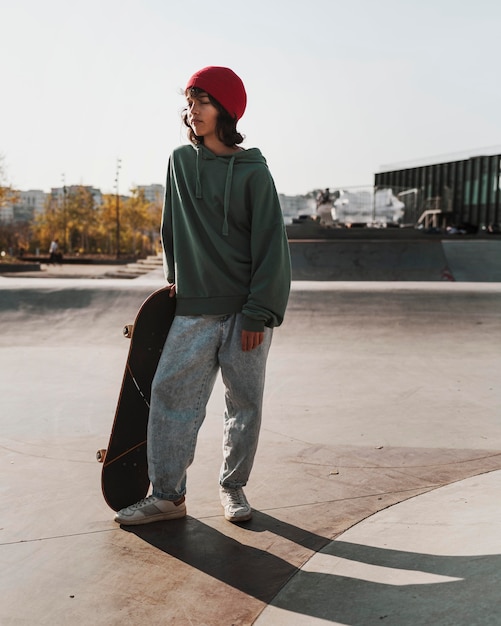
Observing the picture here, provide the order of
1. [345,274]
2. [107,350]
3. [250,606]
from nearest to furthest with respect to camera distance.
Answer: [250,606]
[107,350]
[345,274]

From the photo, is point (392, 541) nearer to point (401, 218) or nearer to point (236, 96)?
point (236, 96)

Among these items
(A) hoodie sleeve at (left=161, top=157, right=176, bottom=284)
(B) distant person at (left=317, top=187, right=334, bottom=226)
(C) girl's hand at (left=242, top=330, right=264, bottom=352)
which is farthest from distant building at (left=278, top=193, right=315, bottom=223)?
(C) girl's hand at (left=242, top=330, right=264, bottom=352)

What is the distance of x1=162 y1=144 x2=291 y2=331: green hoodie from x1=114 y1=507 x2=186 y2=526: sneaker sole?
2.69ft

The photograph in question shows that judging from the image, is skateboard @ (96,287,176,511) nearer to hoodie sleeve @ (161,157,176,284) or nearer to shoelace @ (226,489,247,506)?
hoodie sleeve @ (161,157,176,284)

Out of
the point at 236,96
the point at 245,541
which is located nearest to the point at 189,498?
the point at 245,541

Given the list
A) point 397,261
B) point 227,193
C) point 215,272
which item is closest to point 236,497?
point 215,272

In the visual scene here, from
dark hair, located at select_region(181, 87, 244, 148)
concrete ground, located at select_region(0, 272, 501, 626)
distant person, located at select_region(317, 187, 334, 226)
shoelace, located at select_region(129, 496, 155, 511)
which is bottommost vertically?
concrete ground, located at select_region(0, 272, 501, 626)

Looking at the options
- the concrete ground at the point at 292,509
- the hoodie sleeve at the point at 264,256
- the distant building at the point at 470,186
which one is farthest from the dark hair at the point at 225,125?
the distant building at the point at 470,186

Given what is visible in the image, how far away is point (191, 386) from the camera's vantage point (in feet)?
8.80

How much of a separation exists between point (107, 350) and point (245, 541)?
4.55 meters

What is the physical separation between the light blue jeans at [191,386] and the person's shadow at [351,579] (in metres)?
0.30

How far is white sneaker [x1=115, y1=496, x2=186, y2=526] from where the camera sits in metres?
2.77

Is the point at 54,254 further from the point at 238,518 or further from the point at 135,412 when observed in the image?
the point at 238,518

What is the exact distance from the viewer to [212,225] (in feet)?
8.71
